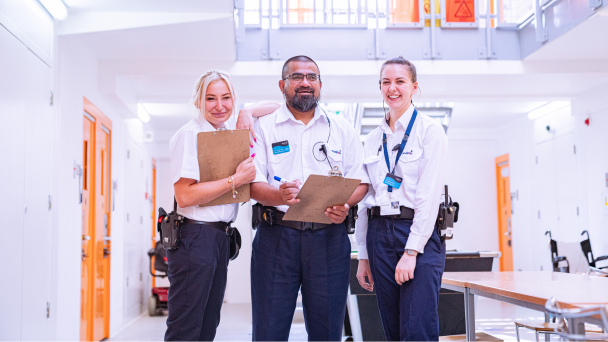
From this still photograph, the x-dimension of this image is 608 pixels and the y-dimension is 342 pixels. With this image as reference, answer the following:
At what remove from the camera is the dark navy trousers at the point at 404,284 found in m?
2.27

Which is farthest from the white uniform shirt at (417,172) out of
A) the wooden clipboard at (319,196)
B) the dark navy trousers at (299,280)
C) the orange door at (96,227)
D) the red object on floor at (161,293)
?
the red object on floor at (161,293)

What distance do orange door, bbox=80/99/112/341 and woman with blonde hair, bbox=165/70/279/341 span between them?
3448 millimetres

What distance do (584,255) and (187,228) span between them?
6.32 metres

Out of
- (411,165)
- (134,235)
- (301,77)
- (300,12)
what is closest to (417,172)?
(411,165)

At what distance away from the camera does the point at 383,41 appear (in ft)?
20.0

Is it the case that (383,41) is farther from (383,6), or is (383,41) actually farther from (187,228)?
(187,228)

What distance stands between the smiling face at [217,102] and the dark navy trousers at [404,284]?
840 mm

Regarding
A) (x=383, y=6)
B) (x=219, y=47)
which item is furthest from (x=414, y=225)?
(x=383, y=6)

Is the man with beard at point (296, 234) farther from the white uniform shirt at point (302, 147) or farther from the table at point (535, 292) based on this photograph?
the table at point (535, 292)

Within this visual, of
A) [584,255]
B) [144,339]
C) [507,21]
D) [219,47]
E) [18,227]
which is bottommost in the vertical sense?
[144,339]

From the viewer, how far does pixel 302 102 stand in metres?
2.54

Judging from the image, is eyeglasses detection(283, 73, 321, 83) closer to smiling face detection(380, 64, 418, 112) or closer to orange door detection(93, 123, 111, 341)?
smiling face detection(380, 64, 418, 112)

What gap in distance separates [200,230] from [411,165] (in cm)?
97

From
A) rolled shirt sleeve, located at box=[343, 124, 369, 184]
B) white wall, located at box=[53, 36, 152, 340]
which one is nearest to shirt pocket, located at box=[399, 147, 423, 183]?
rolled shirt sleeve, located at box=[343, 124, 369, 184]
